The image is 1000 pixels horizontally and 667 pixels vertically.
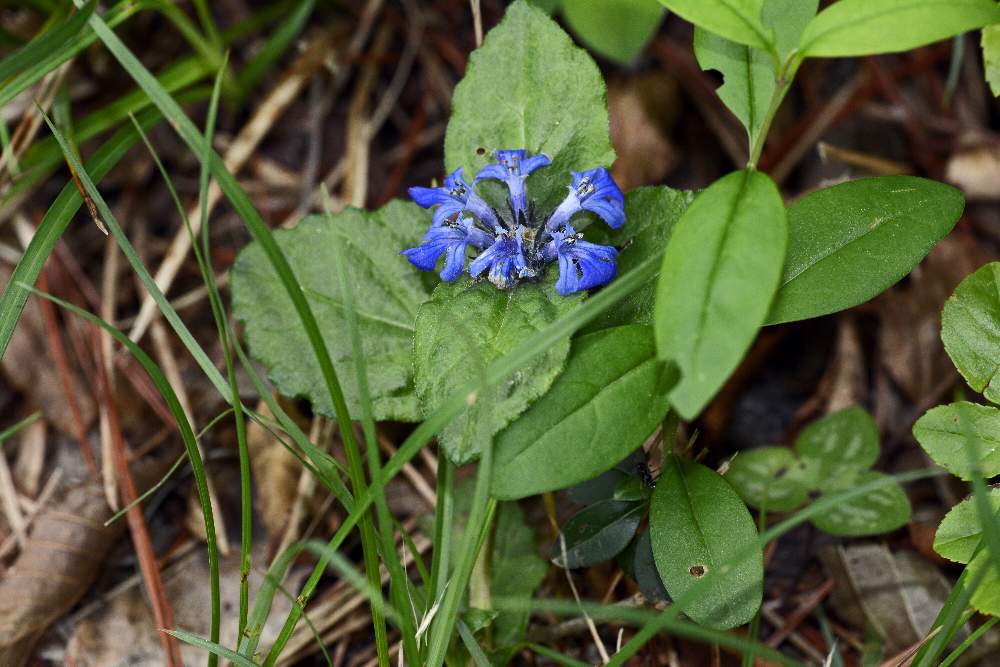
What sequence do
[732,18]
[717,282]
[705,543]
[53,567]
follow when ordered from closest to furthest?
[717,282]
[732,18]
[705,543]
[53,567]

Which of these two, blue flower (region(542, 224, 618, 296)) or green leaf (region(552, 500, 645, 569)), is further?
green leaf (region(552, 500, 645, 569))

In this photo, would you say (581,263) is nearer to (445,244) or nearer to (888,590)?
(445,244)

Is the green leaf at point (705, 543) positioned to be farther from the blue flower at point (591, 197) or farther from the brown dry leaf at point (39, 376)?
the brown dry leaf at point (39, 376)

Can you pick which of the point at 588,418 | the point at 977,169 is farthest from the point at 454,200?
the point at 977,169

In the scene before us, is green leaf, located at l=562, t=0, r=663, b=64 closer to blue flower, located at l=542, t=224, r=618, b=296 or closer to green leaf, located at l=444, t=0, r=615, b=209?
green leaf, located at l=444, t=0, r=615, b=209

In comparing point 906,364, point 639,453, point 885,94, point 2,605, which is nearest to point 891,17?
point 639,453

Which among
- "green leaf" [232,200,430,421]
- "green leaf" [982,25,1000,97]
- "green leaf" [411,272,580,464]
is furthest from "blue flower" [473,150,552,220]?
"green leaf" [982,25,1000,97]
